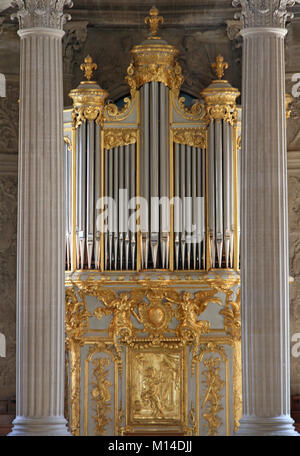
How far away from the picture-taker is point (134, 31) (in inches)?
885

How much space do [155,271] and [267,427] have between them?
3.76 m

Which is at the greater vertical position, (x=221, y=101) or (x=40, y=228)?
(x=221, y=101)

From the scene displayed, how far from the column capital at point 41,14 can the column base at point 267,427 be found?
7.02 meters

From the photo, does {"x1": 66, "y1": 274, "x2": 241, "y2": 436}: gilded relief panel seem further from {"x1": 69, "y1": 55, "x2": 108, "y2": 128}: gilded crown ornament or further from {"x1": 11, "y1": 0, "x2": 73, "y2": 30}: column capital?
{"x1": 11, "y1": 0, "x2": 73, "y2": 30}: column capital

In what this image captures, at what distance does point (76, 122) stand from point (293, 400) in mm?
6510

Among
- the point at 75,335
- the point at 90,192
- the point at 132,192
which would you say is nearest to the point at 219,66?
the point at 132,192

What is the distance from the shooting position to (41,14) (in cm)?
1841

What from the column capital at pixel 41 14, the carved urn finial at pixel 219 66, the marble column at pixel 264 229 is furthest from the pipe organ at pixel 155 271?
the column capital at pixel 41 14

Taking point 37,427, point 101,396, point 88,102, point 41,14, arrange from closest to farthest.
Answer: point 37,427 → point 41,14 → point 101,396 → point 88,102

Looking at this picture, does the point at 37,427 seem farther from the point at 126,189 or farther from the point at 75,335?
the point at 126,189

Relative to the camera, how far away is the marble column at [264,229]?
58.7 feet

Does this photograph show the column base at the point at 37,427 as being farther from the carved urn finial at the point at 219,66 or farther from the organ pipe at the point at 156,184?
the carved urn finial at the point at 219,66

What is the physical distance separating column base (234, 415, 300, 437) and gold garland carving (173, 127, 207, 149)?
5247 millimetres

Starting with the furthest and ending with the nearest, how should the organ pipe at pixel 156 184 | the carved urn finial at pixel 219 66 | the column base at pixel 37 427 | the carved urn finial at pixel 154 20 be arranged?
the carved urn finial at pixel 219 66, the carved urn finial at pixel 154 20, the organ pipe at pixel 156 184, the column base at pixel 37 427
